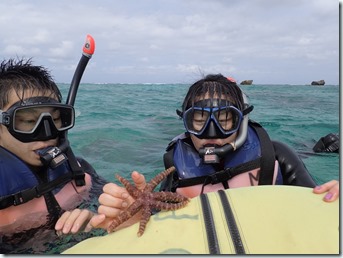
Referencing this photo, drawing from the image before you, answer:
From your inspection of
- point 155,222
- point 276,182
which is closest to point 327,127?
point 276,182

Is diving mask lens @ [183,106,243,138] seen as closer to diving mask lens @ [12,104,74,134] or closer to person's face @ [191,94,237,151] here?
person's face @ [191,94,237,151]

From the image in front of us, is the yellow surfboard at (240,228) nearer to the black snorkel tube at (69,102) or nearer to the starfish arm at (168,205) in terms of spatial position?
the starfish arm at (168,205)

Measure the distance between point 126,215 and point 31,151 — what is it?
1.89 metres

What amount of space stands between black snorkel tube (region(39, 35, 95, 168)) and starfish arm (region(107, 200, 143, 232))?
1574mm

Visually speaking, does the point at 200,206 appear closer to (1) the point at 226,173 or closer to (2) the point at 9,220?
(1) the point at 226,173

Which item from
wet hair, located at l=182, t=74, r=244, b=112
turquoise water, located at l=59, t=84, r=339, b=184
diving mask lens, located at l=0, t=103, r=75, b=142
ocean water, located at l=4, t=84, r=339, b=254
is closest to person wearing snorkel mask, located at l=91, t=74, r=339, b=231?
wet hair, located at l=182, t=74, r=244, b=112

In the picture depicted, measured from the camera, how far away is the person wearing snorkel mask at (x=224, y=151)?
361cm

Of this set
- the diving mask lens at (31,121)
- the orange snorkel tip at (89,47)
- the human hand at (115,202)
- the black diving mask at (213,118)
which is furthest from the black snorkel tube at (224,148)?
the orange snorkel tip at (89,47)

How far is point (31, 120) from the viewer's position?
11.8ft

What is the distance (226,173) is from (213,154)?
12.5 inches

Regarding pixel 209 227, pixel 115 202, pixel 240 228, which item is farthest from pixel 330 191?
pixel 115 202

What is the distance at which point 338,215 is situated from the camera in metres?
2.03

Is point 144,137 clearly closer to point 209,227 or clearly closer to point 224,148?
point 224,148

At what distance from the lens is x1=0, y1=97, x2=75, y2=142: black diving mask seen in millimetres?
3482
